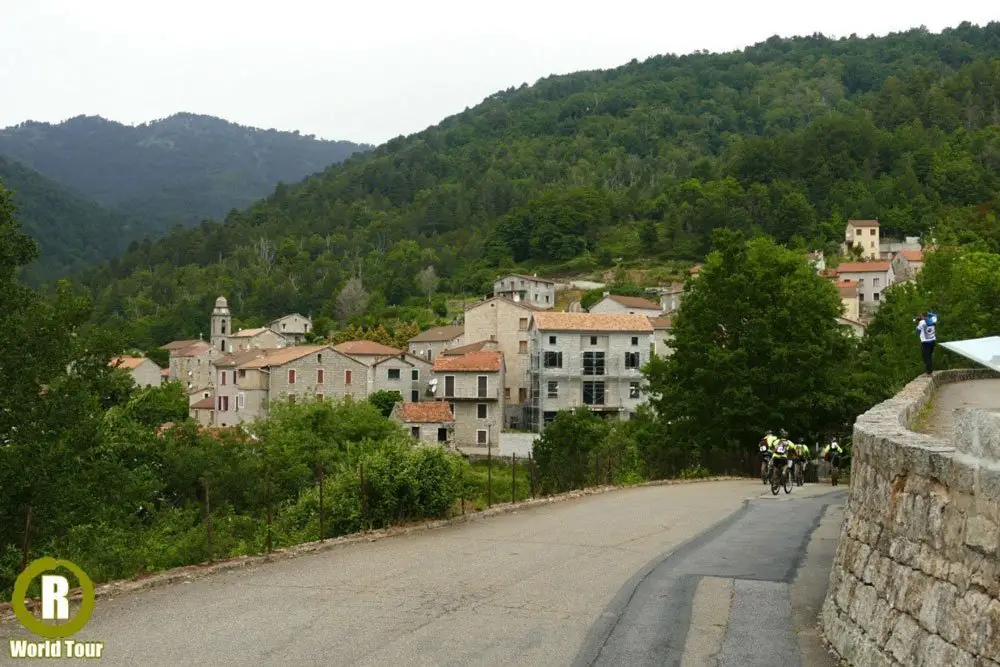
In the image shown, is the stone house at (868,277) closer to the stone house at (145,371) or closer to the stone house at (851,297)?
the stone house at (851,297)

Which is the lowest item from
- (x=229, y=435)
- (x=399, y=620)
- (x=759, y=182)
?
(x=229, y=435)

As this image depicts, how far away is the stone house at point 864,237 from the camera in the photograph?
381 feet

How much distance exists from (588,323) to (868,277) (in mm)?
46731

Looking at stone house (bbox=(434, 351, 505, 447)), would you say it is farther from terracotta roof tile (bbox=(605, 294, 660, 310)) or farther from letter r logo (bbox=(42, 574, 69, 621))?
letter r logo (bbox=(42, 574, 69, 621))

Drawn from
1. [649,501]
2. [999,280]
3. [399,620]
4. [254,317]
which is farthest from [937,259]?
[254,317]

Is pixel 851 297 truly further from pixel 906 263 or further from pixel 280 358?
pixel 280 358

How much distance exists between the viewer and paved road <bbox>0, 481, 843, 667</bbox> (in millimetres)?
8070

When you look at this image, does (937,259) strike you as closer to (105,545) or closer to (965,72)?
(105,545)

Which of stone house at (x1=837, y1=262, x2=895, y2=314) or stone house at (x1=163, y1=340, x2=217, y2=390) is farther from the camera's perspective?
stone house at (x1=837, y1=262, x2=895, y2=314)

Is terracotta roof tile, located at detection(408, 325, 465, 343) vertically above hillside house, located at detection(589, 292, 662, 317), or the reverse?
hillside house, located at detection(589, 292, 662, 317)

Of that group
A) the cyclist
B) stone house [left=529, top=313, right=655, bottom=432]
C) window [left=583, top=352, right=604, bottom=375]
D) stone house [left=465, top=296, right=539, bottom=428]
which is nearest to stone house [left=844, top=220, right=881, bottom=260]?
stone house [left=465, top=296, right=539, bottom=428]

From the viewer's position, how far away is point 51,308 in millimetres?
17578

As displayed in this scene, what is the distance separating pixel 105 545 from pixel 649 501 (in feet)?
38.4

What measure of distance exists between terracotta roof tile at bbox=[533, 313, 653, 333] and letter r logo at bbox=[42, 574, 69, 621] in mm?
56457
